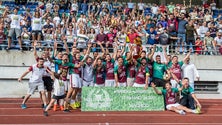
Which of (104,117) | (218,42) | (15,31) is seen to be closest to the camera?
(104,117)

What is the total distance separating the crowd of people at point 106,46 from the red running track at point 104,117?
39 centimetres

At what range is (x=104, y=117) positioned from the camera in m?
11.1

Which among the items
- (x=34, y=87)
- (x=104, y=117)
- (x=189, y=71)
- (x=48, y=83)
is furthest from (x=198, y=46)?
(x=34, y=87)

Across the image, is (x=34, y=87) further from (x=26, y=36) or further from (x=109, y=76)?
(x=26, y=36)

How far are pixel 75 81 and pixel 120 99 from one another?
1504mm

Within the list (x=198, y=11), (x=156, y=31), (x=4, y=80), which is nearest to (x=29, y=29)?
(x=4, y=80)

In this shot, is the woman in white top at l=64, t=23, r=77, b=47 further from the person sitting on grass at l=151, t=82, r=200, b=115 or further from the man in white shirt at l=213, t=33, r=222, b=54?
the man in white shirt at l=213, t=33, r=222, b=54

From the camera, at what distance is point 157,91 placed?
1223 cm

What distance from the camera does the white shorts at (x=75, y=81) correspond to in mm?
12055

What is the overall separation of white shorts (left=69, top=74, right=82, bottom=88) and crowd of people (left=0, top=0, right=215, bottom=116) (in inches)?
0.7

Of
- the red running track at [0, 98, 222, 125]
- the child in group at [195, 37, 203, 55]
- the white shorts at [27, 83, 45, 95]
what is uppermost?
the child in group at [195, 37, 203, 55]

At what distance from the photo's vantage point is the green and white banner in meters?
12.0

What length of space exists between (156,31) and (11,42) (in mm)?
6059

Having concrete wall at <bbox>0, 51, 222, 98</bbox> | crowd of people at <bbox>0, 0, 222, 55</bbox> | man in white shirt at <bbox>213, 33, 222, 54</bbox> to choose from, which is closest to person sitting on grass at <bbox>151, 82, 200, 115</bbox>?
crowd of people at <bbox>0, 0, 222, 55</bbox>
